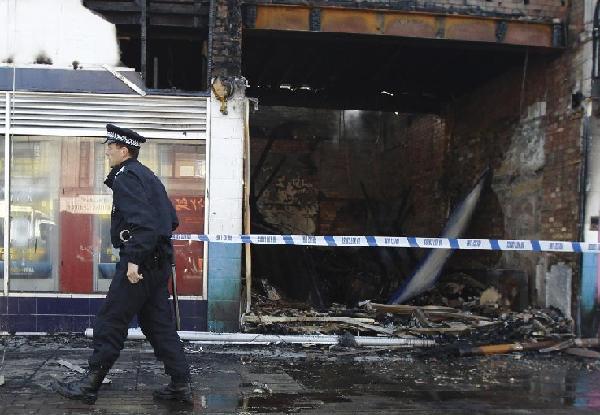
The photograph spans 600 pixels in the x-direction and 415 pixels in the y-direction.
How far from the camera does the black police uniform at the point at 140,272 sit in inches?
188

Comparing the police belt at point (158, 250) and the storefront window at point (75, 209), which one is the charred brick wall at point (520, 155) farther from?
the police belt at point (158, 250)

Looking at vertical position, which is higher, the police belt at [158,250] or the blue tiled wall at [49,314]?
the police belt at [158,250]

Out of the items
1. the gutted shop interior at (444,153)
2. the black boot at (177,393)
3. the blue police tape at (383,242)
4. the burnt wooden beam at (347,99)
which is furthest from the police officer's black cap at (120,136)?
the burnt wooden beam at (347,99)

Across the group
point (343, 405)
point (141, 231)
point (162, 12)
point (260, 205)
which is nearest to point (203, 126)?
point (162, 12)

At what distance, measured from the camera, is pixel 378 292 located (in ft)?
36.1

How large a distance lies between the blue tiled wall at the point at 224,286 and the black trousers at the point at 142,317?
2.62 meters

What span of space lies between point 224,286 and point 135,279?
3070mm

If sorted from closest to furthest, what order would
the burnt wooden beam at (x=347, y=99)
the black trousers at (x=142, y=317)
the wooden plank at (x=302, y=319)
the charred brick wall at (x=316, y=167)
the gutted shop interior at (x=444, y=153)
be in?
the black trousers at (x=142, y=317) < the wooden plank at (x=302, y=319) < the gutted shop interior at (x=444, y=153) < the burnt wooden beam at (x=347, y=99) < the charred brick wall at (x=316, y=167)

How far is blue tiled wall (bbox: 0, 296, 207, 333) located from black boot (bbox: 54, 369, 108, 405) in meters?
2.87

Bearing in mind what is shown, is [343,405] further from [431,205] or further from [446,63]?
[431,205]

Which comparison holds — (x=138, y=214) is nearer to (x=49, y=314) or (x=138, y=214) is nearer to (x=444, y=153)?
(x=49, y=314)

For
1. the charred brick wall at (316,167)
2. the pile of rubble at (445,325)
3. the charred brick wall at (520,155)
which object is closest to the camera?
the pile of rubble at (445,325)

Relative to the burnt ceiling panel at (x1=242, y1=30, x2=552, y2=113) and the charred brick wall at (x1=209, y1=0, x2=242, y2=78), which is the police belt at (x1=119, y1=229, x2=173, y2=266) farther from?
the burnt ceiling panel at (x1=242, y1=30, x2=552, y2=113)

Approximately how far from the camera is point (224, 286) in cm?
774
